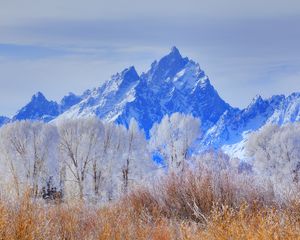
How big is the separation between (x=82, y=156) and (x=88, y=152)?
0.85m

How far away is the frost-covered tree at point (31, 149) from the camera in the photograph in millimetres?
54188

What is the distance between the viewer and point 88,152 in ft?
189

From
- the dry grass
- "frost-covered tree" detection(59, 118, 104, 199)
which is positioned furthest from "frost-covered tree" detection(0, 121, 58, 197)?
the dry grass

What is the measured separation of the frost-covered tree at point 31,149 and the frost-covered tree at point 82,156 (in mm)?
1875

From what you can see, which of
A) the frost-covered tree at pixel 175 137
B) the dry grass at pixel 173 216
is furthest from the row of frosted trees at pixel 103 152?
the dry grass at pixel 173 216

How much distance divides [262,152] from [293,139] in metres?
7.27

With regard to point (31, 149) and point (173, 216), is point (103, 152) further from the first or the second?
point (173, 216)

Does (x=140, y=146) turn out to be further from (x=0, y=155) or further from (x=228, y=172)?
(x=228, y=172)

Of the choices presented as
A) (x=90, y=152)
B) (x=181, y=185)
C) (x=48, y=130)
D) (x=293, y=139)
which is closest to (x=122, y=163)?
(x=90, y=152)

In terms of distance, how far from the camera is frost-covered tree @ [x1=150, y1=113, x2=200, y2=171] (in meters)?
62.9

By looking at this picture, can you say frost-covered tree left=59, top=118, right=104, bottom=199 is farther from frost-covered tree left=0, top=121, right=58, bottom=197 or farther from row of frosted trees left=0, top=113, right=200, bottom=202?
frost-covered tree left=0, top=121, right=58, bottom=197

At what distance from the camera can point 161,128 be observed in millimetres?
77000

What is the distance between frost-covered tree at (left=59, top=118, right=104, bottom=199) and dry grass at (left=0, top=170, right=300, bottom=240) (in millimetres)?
27050

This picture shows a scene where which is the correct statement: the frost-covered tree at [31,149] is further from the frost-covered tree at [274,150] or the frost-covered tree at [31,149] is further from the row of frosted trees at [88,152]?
the frost-covered tree at [274,150]
